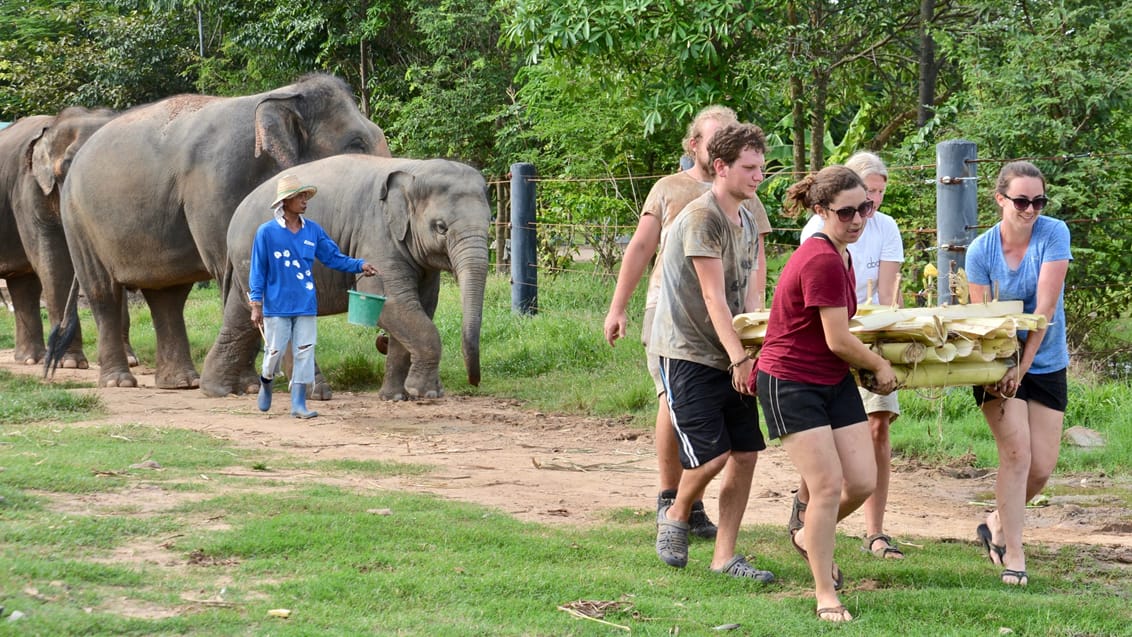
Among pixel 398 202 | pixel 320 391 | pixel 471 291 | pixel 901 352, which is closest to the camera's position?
pixel 901 352

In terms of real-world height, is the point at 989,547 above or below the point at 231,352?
below

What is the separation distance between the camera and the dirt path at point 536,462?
6879mm

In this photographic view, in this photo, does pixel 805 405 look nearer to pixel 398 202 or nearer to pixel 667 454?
pixel 667 454

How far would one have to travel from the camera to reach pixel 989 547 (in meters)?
5.85

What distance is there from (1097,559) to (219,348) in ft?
24.3

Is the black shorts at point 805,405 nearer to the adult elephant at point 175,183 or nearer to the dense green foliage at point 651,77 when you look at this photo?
the dense green foliage at point 651,77

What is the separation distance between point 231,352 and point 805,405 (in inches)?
289

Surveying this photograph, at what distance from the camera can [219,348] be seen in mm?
11320

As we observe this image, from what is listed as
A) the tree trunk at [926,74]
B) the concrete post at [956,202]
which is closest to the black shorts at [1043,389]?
the concrete post at [956,202]

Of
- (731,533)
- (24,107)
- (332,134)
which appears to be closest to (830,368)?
(731,533)

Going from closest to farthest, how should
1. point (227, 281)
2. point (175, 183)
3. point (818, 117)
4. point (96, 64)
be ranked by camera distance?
point (227, 281) → point (175, 183) → point (818, 117) → point (96, 64)

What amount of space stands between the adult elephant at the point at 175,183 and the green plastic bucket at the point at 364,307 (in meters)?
2.31

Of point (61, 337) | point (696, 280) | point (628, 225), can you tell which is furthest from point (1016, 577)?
point (628, 225)

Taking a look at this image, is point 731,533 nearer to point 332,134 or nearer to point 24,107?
point 332,134
